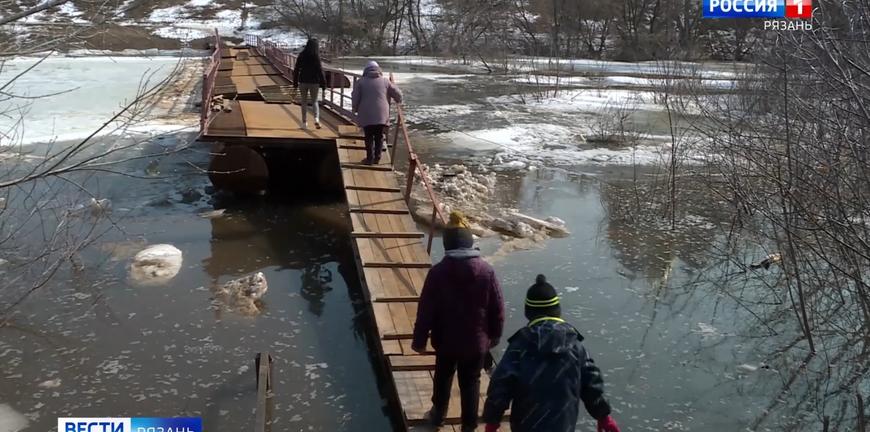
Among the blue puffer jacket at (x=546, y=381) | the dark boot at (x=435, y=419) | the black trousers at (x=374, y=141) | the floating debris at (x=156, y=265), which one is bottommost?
the dark boot at (x=435, y=419)

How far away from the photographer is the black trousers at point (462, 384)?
4.02m

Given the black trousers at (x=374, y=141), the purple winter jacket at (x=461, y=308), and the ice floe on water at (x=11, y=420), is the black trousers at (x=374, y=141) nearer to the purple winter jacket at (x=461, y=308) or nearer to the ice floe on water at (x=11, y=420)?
the ice floe on water at (x=11, y=420)

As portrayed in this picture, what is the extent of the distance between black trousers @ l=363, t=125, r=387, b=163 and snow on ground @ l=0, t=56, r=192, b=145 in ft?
10.8

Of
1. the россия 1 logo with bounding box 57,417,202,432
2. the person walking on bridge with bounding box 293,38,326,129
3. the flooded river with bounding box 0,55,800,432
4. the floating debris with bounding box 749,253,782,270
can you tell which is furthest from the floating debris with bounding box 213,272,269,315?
the floating debris with bounding box 749,253,782,270

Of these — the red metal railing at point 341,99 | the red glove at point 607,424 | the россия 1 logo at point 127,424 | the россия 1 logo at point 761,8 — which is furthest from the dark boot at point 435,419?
the россия 1 logo at point 761,8

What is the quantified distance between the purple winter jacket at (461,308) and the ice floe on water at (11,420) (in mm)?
3220

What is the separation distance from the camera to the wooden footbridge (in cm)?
512

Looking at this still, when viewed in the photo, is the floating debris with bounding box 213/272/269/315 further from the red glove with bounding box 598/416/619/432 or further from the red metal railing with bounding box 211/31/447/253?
the red glove with bounding box 598/416/619/432

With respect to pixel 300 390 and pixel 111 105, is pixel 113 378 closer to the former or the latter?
pixel 300 390

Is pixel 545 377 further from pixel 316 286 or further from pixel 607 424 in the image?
pixel 316 286

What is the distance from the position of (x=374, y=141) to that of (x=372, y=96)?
0.91m

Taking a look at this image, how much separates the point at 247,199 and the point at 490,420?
878 centimetres

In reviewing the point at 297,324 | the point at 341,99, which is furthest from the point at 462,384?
the point at 341,99

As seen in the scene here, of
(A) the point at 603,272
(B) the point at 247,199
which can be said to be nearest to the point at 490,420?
(A) the point at 603,272
